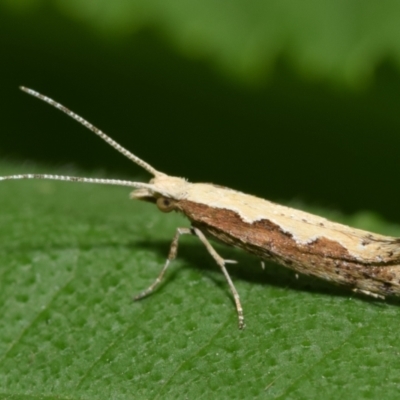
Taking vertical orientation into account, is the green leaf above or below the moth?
below

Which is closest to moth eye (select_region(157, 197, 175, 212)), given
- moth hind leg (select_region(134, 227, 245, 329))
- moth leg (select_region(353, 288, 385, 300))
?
moth hind leg (select_region(134, 227, 245, 329))

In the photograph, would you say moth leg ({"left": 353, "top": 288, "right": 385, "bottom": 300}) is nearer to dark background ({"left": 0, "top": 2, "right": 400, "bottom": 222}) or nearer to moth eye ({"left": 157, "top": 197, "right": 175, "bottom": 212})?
moth eye ({"left": 157, "top": 197, "right": 175, "bottom": 212})

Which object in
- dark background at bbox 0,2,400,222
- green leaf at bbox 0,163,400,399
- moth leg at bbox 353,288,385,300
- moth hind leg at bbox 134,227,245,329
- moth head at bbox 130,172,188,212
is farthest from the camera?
dark background at bbox 0,2,400,222

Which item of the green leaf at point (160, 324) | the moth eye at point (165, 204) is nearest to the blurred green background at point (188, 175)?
the green leaf at point (160, 324)

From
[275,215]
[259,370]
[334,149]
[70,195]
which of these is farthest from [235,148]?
[259,370]

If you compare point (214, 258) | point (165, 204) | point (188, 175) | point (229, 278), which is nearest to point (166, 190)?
point (165, 204)

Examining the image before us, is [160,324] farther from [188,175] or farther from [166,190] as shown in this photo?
[188,175]

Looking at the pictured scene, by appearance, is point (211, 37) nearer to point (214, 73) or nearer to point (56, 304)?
point (214, 73)
